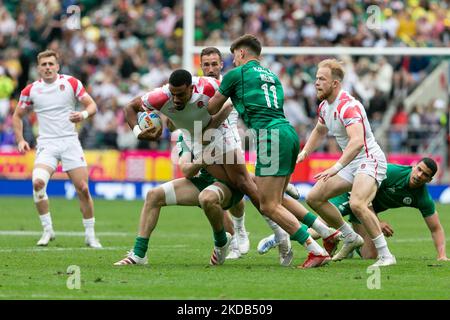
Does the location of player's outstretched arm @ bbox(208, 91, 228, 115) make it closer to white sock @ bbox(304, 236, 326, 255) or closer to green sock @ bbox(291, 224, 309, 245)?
green sock @ bbox(291, 224, 309, 245)

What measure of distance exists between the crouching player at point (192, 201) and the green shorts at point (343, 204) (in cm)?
195

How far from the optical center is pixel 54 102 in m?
16.0

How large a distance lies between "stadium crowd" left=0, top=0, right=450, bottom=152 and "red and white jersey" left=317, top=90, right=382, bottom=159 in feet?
49.7

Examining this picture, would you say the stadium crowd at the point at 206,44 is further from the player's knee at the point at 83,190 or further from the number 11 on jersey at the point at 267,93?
the number 11 on jersey at the point at 267,93

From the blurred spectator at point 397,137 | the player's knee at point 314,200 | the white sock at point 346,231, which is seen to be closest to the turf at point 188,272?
the white sock at point 346,231

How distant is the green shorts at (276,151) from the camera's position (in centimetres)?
1198

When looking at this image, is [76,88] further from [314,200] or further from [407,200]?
[407,200]

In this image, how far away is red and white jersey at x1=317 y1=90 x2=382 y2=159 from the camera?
41.3 feet

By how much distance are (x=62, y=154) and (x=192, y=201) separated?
389 cm

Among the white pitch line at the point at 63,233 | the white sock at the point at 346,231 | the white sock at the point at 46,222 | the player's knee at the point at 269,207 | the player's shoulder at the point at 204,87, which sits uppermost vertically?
the player's shoulder at the point at 204,87

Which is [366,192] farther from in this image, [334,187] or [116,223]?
[116,223]

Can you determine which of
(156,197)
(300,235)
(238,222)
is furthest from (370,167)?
(156,197)
